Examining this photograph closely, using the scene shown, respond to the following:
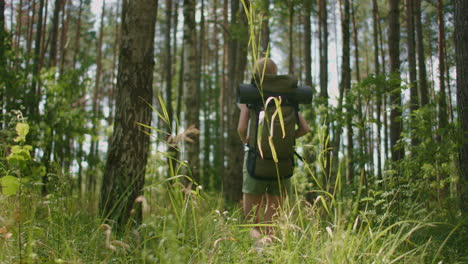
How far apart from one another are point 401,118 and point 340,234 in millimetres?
3161

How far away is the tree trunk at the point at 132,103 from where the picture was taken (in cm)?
345

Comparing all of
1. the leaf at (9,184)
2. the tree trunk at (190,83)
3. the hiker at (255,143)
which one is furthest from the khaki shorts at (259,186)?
the tree trunk at (190,83)

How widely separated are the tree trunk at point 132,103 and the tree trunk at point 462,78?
3096 millimetres

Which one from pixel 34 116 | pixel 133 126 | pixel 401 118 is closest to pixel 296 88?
pixel 133 126

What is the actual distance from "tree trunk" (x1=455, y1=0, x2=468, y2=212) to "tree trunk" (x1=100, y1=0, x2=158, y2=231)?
310 cm

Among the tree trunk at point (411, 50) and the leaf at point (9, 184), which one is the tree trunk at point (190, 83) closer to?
the tree trunk at point (411, 50)

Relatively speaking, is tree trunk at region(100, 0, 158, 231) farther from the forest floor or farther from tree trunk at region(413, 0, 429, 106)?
tree trunk at region(413, 0, 429, 106)

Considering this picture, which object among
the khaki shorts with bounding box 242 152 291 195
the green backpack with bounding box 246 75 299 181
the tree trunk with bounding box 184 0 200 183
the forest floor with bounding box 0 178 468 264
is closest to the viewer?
the forest floor with bounding box 0 178 468 264

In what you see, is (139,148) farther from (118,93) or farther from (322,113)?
(322,113)

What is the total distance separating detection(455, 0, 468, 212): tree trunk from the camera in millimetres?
3791

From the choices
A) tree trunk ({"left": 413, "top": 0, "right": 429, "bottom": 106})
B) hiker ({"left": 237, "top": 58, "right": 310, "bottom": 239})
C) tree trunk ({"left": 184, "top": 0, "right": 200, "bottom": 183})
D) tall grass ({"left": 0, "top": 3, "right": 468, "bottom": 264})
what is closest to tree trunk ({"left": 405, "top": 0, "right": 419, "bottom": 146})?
tree trunk ({"left": 413, "top": 0, "right": 429, "bottom": 106})

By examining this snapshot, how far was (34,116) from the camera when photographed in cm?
671

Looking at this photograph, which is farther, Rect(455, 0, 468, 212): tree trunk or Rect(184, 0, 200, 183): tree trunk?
Rect(184, 0, 200, 183): tree trunk

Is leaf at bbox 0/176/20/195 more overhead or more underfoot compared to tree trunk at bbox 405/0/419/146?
more underfoot
